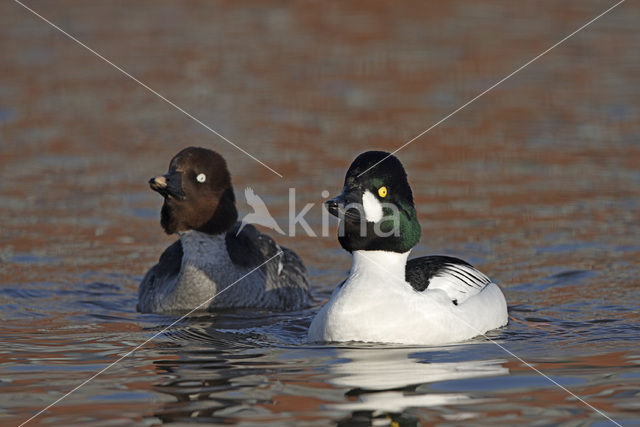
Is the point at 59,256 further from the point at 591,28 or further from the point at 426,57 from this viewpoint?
the point at 591,28

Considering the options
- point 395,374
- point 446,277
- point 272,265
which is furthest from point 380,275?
point 272,265

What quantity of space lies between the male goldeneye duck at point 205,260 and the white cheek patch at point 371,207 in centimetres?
313

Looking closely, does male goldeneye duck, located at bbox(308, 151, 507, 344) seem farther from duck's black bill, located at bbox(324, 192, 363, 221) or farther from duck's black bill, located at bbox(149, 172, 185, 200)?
duck's black bill, located at bbox(149, 172, 185, 200)

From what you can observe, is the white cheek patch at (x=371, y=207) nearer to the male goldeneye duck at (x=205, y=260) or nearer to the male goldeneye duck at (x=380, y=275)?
the male goldeneye duck at (x=380, y=275)

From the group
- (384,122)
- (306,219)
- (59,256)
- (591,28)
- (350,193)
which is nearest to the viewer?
(350,193)

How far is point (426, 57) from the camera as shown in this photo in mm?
23906

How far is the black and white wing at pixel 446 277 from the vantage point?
1005 cm

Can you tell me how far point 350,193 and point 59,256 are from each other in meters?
5.91

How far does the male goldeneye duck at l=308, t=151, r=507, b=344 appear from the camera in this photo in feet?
30.9

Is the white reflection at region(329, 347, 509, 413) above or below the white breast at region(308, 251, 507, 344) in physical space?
below

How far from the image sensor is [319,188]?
16469 millimetres

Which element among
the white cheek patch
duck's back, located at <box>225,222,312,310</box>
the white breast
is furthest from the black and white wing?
duck's back, located at <box>225,222,312,310</box>

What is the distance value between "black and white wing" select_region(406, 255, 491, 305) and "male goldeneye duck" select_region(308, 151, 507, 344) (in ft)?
0.67

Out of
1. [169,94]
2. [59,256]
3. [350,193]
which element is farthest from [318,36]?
[350,193]
